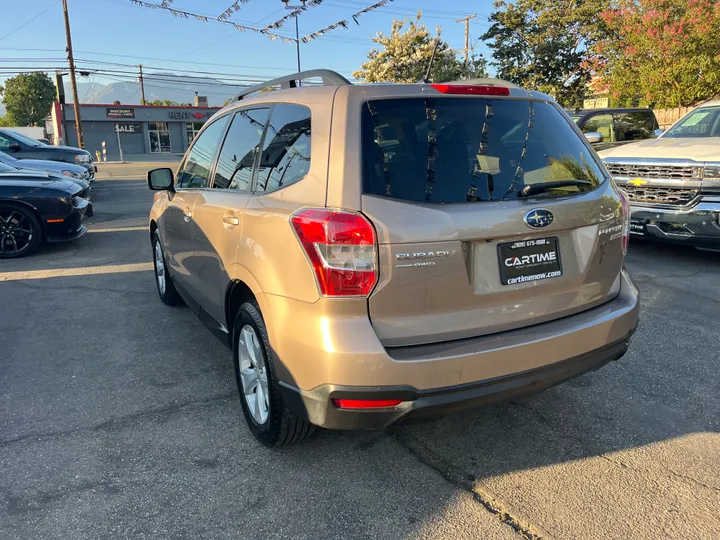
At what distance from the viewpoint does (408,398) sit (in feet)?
7.23

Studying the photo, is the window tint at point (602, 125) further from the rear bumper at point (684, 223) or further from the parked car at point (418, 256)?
the parked car at point (418, 256)

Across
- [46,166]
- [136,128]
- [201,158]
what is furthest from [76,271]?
[136,128]

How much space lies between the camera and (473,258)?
7.60 feet

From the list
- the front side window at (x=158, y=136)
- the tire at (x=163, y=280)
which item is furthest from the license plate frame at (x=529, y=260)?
the front side window at (x=158, y=136)

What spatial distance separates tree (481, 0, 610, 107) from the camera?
24.9 m

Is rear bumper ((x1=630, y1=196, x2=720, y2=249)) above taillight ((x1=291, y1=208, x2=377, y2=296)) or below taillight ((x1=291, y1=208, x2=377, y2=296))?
below

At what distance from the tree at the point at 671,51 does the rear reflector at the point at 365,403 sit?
16.4m

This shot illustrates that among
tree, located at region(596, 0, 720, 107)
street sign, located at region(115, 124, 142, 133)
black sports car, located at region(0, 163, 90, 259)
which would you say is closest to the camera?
black sports car, located at region(0, 163, 90, 259)

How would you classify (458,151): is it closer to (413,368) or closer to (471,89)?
(471,89)

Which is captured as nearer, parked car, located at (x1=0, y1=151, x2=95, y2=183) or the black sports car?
the black sports car

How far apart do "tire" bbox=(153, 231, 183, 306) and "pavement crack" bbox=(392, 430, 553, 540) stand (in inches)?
116

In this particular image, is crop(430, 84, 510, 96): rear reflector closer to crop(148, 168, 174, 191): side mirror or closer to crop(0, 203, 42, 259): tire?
crop(148, 168, 174, 191): side mirror

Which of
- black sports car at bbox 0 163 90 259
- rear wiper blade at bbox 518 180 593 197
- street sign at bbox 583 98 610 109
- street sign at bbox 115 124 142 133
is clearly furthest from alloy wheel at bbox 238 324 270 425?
street sign at bbox 115 124 142 133

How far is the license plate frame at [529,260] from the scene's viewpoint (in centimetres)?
239
